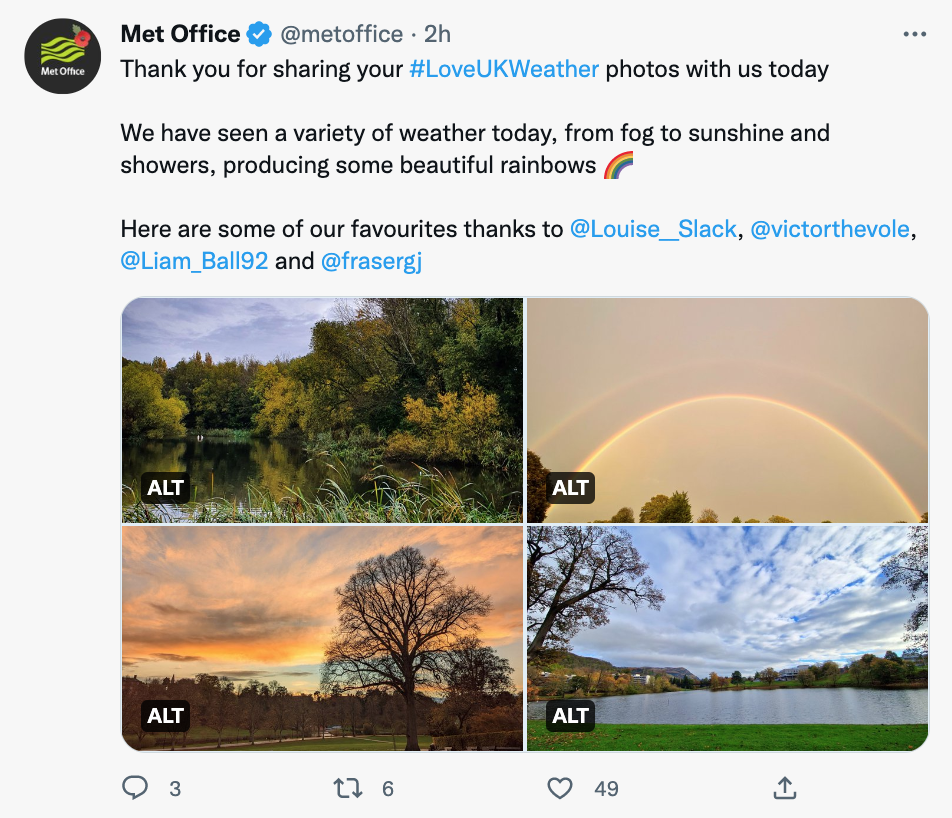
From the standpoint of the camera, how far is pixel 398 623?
382 centimetres

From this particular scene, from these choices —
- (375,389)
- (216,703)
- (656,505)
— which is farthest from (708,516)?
(216,703)

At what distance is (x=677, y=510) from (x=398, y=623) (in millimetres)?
2201

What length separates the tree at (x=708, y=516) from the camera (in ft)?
12.5

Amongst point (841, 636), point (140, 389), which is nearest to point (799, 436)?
point (841, 636)

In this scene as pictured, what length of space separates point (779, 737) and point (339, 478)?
3.75m

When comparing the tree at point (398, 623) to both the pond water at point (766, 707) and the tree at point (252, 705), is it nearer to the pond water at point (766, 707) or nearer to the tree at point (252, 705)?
the tree at point (252, 705)

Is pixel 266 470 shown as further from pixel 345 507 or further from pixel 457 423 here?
pixel 457 423

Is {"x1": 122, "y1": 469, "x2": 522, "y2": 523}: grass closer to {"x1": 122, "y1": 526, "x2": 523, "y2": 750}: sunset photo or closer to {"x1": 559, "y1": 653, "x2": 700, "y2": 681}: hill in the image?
{"x1": 122, "y1": 526, "x2": 523, "y2": 750}: sunset photo

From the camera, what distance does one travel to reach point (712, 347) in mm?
3852

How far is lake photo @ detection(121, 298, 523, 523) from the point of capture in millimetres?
3893

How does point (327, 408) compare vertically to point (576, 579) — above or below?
above

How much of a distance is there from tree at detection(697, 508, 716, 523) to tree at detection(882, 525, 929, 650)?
4.31 feet

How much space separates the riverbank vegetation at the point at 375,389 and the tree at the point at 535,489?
99 mm

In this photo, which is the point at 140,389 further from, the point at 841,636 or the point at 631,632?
the point at 841,636
